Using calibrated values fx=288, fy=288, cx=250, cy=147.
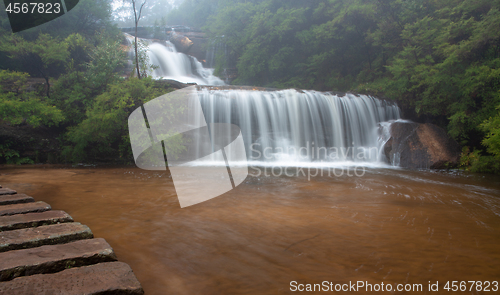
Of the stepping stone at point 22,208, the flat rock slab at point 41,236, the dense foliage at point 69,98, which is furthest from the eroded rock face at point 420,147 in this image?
the stepping stone at point 22,208

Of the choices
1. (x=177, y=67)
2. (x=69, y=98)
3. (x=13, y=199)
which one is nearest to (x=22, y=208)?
(x=13, y=199)

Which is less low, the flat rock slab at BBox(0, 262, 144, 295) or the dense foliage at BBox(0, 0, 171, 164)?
the dense foliage at BBox(0, 0, 171, 164)

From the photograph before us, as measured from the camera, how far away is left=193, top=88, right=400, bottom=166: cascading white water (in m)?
13.6

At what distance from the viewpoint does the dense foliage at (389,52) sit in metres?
11.9

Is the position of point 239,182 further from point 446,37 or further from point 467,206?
point 446,37

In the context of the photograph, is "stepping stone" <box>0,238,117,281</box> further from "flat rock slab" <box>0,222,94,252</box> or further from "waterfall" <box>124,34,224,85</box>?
"waterfall" <box>124,34,224,85</box>

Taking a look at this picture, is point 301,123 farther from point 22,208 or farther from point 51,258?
point 51,258

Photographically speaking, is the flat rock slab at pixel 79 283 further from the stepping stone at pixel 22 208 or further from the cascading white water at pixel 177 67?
the cascading white water at pixel 177 67

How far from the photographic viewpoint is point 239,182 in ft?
26.0

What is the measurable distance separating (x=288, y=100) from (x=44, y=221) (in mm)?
12440

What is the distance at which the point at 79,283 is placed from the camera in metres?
2.05

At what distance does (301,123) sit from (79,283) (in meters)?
12.9

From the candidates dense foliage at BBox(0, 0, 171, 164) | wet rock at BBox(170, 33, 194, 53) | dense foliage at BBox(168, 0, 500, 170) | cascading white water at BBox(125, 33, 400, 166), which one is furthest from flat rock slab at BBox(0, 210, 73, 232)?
wet rock at BBox(170, 33, 194, 53)

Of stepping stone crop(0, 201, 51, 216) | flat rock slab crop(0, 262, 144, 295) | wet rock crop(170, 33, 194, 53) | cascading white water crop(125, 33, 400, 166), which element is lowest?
flat rock slab crop(0, 262, 144, 295)
